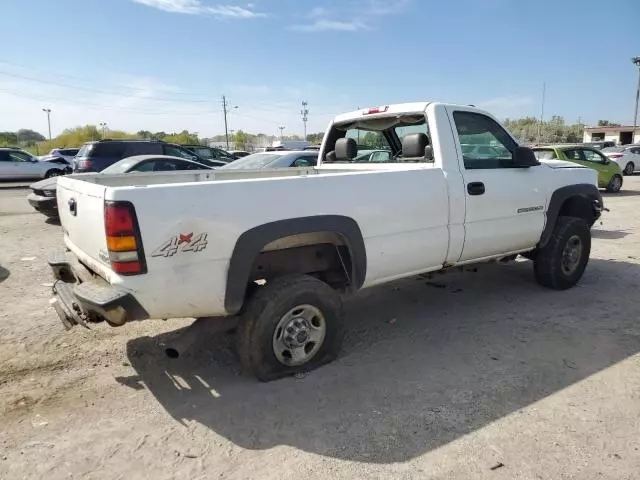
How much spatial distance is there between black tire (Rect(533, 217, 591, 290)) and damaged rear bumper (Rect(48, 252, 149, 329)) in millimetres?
4320

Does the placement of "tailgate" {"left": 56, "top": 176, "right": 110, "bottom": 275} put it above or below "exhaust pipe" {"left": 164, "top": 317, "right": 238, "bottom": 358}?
above

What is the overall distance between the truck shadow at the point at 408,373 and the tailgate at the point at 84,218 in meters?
1.04

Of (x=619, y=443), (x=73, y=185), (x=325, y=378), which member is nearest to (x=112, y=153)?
(x=73, y=185)

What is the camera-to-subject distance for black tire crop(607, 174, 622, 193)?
17.1 metres

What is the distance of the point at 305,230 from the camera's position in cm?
330

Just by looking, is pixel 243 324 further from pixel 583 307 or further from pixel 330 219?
pixel 583 307

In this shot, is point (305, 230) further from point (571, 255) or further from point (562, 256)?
point (571, 255)

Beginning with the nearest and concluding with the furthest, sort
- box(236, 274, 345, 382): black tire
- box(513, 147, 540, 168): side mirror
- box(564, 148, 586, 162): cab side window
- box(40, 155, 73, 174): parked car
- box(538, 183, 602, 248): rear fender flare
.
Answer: box(236, 274, 345, 382): black tire < box(513, 147, 540, 168): side mirror < box(538, 183, 602, 248): rear fender flare < box(564, 148, 586, 162): cab side window < box(40, 155, 73, 174): parked car

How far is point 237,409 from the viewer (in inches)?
124

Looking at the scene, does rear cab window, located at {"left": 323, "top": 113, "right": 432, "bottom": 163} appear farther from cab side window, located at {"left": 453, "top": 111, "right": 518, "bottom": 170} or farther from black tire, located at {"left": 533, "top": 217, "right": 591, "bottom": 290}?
black tire, located at {"left": 533, "top": 217, "right": 591, "bottom": 290}

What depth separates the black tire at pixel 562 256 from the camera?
529 cm

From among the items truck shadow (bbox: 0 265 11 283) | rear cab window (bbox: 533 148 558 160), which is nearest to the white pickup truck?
truck shadow (bbox: 0 265 11 283)

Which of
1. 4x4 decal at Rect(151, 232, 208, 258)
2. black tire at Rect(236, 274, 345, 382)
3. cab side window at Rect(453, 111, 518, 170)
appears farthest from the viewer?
cab side window at Rect(453, 111, 518, 170)

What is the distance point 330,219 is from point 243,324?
944mm
